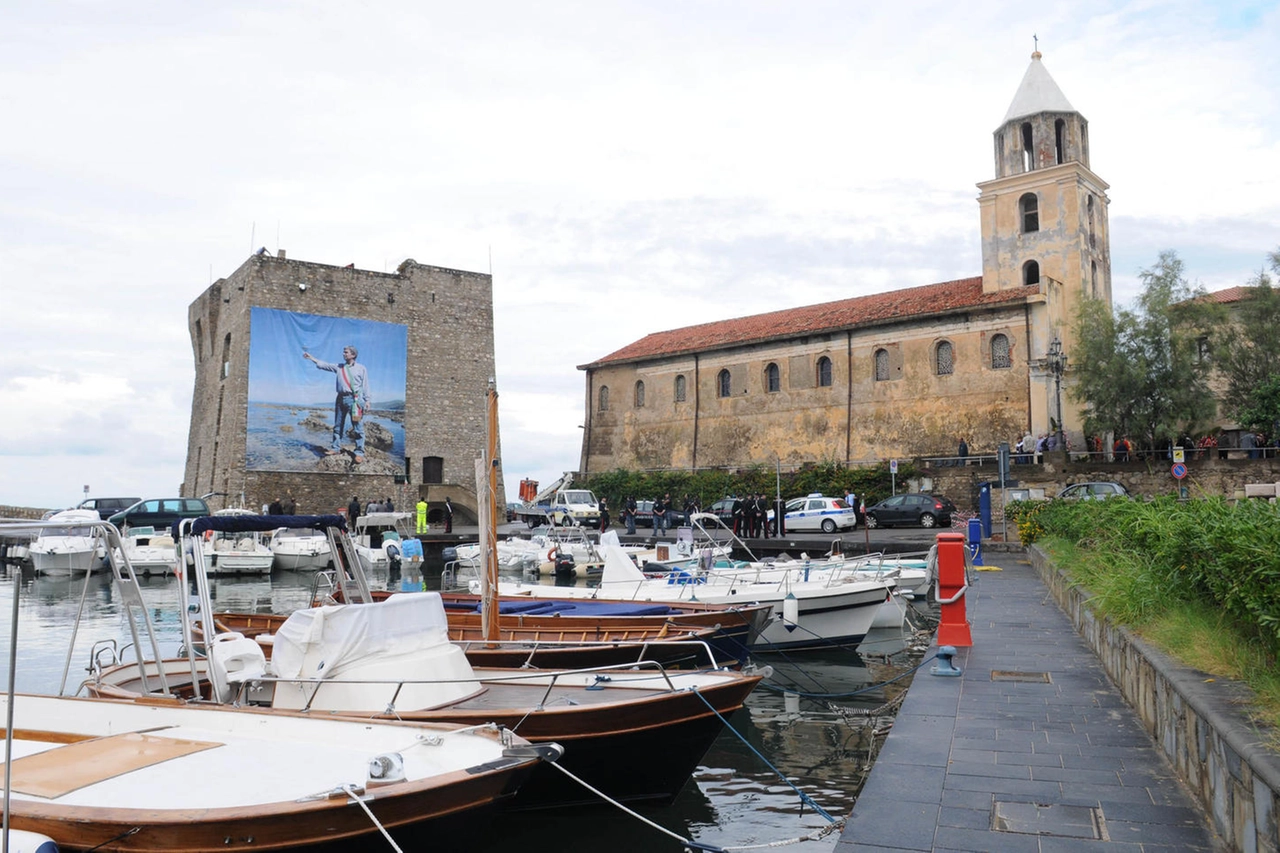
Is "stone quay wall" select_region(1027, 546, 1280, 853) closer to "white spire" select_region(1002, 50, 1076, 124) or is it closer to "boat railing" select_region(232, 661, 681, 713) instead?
"boat railing" select_region(232, 661, 681, 713)

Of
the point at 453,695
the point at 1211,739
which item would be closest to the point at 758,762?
the point at 453,695

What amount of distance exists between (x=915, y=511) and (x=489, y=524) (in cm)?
2435

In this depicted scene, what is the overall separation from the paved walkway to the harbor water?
973 millimetres

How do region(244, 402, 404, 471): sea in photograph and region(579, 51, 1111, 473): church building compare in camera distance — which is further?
region(244, 402, 404, 471): sea in photograph

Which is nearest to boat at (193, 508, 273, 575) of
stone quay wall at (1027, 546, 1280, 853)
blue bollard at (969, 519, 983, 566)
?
blue bollard at (969, 519, 983, 566)

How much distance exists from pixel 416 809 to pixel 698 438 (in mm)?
40651

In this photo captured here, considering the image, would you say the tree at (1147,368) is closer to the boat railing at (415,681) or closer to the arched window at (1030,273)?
the arched window at (1030,273)

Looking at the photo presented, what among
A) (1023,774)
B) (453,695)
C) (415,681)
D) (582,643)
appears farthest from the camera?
(582,643)

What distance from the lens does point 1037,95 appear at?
125 ft

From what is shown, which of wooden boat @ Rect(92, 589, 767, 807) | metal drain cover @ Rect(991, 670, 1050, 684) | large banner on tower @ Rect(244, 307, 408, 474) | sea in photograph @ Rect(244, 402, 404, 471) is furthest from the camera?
large banner on tower @ Rect(244, 307, 408, 474)

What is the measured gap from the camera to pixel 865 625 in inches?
607

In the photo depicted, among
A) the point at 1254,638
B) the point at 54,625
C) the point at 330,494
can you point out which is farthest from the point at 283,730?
the point at 330,494

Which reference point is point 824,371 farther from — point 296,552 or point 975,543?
point 296,552

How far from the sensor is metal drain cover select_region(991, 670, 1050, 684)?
27.7 feet
